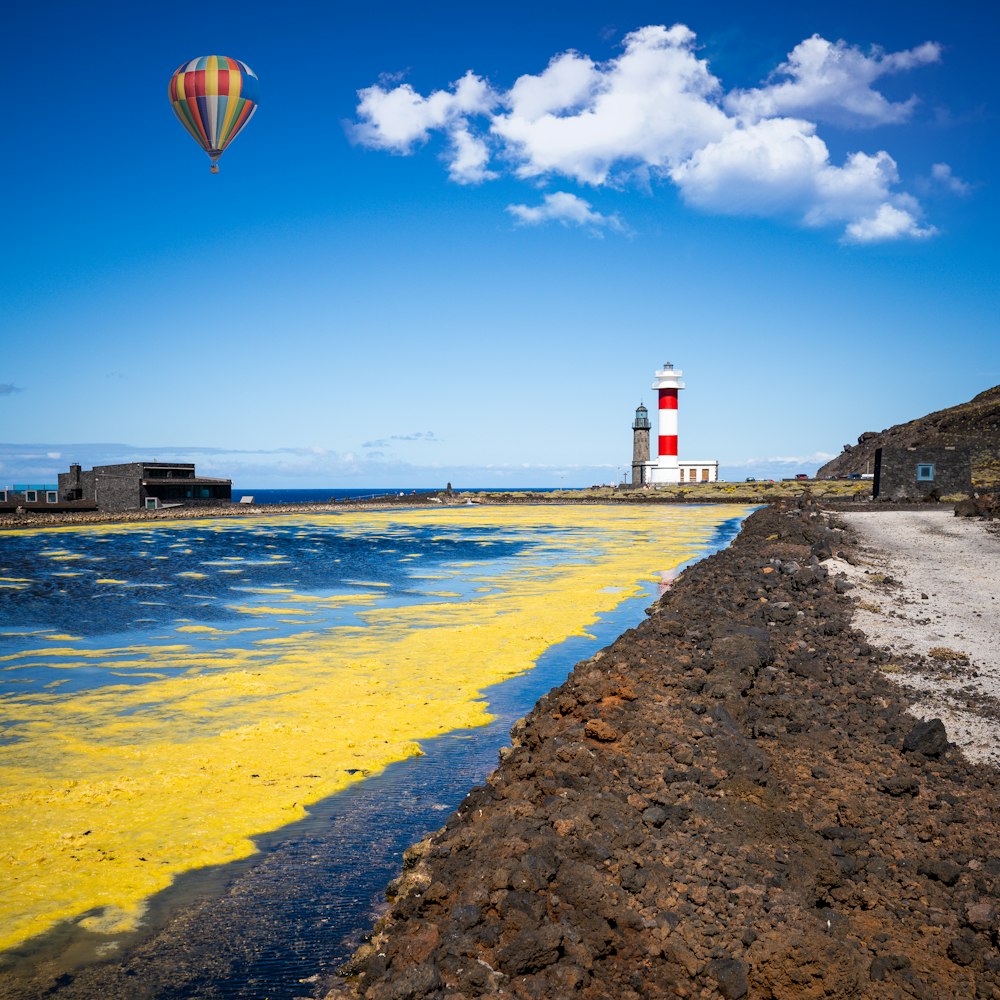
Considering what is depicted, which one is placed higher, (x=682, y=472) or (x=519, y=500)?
(x=682, y=472)

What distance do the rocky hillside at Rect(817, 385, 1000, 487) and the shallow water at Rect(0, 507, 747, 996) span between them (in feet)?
121

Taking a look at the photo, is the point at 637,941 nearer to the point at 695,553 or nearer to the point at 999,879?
the point at 999,879

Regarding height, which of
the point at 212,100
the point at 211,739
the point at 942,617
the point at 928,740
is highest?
the point at 212,100

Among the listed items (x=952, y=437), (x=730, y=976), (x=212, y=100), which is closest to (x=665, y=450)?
(x=952, y=437)

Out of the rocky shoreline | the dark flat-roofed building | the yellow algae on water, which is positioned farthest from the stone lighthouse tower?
the rocky shoreline

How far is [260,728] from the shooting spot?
10281 mm

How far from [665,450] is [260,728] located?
8549 cm

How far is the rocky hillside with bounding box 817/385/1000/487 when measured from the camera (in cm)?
5441

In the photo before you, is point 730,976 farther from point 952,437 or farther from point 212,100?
point 952,437

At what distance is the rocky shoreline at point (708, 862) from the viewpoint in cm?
425

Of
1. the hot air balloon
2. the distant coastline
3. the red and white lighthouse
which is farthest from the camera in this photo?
the red and white lighthouse

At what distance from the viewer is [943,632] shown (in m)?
11.9

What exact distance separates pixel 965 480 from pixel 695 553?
1962 cm

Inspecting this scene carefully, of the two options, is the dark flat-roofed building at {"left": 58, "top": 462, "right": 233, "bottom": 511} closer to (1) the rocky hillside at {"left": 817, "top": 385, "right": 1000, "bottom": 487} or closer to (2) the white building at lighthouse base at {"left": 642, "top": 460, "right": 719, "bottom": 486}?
(2) the white building at lighthouse base at {"left": 642, "top": 460, "right": 719, "bottom": 486}
